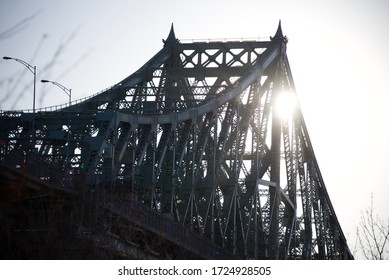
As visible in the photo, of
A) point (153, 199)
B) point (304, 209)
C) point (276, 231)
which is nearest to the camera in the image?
point (153, 199)

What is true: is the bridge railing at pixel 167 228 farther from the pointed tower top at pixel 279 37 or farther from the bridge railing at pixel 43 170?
the pointed tower top at pixel 279 37

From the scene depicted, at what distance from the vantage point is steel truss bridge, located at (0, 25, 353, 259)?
238 feet

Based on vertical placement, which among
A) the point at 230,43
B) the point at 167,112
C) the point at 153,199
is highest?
the point at 230,43

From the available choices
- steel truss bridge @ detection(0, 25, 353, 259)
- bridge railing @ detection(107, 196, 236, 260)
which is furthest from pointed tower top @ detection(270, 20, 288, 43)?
bridge railing @ detection(107, 196, 236, 260)

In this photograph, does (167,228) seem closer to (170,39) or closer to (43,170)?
(43,170)

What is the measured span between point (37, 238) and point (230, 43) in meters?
49.9

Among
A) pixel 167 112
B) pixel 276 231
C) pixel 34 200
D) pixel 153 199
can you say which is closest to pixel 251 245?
pixel 276 231

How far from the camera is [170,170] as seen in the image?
325 ft

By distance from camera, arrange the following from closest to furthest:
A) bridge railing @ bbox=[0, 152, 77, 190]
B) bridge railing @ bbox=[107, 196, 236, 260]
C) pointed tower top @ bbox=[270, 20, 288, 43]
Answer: bridge railing @ bbox=[0, 152, 77, 190] → bridge railing @ bbox=[107, 196, 236, 260] → pointed tower top @ bbox=[270, 20, 288, 43]

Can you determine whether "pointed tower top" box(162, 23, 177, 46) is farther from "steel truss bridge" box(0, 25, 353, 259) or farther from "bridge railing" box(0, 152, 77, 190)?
"bridge railing" box(0, 152, 77, 190)

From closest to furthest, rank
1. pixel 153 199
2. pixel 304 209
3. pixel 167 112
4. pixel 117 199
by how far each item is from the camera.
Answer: pixel 117 199, pixel 153 199, pixel 167 112, pixel 304 209

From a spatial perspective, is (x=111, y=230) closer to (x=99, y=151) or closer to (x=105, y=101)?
(x=99, y=151)

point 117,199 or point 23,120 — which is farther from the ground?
point 23,120

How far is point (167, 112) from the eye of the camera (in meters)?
101
